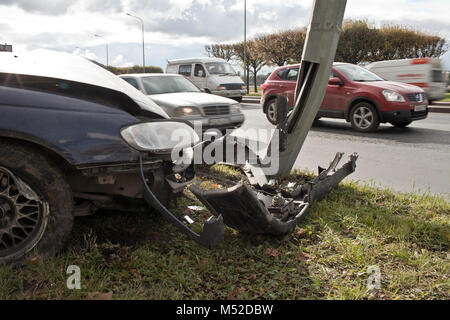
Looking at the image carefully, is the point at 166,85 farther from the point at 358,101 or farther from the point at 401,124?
the point at 401,124

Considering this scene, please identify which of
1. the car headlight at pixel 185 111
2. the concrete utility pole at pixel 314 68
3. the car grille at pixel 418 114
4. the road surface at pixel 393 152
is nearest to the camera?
the concrete utility pole at pixel 314 68

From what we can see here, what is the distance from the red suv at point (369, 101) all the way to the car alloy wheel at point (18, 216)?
800cm

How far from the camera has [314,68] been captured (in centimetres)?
447

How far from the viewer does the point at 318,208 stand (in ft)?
12.3

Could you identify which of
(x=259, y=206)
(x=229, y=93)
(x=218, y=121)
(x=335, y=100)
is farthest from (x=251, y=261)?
(x=229, y=93)

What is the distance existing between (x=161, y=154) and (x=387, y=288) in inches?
69.2

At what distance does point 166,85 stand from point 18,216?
272 inches

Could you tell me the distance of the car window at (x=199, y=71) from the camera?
1716 cm

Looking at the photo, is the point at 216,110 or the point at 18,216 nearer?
the point at 18,216

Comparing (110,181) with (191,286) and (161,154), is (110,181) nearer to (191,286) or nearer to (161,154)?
(161,154)

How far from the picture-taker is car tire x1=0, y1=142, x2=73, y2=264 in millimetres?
2326

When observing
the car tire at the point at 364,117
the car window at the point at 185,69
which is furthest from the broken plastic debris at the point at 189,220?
the car window at the point at 185,69

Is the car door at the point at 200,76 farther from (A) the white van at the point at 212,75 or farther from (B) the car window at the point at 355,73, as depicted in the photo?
(B) the car window at the point at 355,73

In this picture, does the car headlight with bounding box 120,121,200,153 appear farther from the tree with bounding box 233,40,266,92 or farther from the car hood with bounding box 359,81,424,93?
the tree with bounding box 233,40,266,92
